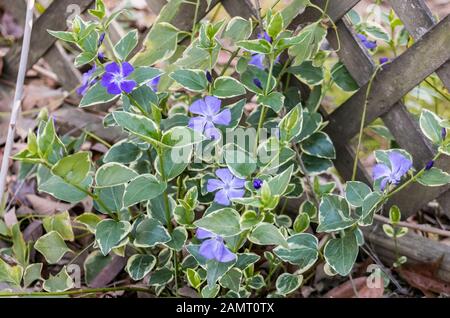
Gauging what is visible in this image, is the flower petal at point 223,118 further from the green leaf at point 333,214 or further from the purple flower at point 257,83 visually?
the green leaf at point 333,214

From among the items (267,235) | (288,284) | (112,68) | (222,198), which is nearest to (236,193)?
(222,198)

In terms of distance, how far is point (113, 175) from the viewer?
1271mm

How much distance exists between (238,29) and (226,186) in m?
0.34

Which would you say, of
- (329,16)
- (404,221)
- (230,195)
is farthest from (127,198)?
(404,221)

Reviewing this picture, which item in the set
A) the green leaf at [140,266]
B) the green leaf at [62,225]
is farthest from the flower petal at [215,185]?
the green leaf at [62,225]

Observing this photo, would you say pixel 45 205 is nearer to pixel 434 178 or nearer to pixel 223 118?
pixel 223 118

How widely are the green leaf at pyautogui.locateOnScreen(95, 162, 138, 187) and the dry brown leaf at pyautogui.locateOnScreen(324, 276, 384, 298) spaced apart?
0.61 m

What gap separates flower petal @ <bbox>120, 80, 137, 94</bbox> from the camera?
52.2 inches

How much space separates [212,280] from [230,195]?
16 centimetres

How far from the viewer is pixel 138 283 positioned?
1621mm

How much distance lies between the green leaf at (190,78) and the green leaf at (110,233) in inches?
11.7

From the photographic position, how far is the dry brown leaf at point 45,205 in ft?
5.78

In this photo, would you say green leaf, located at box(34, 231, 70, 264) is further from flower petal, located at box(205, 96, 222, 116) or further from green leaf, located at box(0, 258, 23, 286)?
flower petal, located at box(205, 96, 222, 116)
